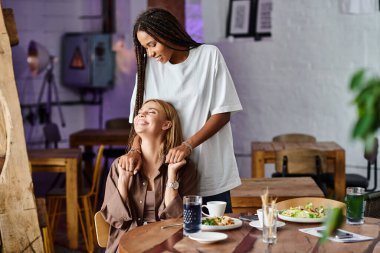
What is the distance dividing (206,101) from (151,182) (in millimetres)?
369

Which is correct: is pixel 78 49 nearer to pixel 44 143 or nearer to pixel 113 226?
pixel 44 143

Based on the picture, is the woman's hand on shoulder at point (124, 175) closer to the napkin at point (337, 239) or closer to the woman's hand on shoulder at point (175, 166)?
the woman's hand on shoulder at point (175, 166)

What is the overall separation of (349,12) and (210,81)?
170 inches

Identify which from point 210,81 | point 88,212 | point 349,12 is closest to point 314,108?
point 349,12

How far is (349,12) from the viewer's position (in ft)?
22.6

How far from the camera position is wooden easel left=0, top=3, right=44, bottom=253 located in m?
3.73

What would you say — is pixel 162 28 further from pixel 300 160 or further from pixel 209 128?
pixel 300 160

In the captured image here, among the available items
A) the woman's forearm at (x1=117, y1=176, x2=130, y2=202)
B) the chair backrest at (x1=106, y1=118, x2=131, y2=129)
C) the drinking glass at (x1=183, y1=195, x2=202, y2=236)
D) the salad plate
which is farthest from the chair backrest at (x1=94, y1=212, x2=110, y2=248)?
the chair backrest at (x1=106, y1=118, x2=131, y2=129)

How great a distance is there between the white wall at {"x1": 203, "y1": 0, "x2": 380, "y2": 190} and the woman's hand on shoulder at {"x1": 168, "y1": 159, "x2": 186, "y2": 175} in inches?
165

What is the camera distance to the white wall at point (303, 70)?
273 inches

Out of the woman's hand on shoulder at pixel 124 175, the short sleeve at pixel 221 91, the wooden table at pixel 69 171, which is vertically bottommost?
the wooden table at pixel 69 171

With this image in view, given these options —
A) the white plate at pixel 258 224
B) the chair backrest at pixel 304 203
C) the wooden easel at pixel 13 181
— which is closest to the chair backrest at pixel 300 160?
the wooden easel at pixel 13 181

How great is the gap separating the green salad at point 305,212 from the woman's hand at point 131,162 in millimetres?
552

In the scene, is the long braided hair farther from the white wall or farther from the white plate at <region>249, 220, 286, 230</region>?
the white wall
